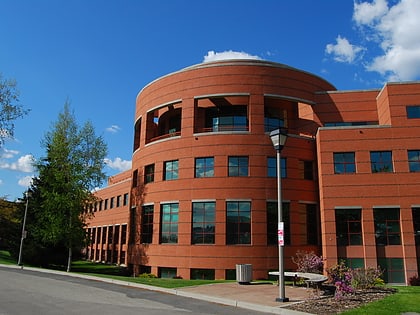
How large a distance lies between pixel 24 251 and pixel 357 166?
2879 centimetres

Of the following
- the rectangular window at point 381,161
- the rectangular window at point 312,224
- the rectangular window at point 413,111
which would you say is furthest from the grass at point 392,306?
the rectangular window at point 413,111

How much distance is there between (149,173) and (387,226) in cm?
1827

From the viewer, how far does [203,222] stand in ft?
91.0

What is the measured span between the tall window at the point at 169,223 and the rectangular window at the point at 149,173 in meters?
3.00

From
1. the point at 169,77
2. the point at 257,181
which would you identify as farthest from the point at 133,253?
the point at 169,77

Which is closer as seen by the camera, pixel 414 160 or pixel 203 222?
pixel 414 160

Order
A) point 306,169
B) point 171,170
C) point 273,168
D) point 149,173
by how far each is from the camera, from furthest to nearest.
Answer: point 149,173 → point 171,170 → point 306,169 → point 273,168

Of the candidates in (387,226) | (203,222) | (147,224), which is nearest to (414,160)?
(387,226)

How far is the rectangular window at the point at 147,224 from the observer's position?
30880 millimetres

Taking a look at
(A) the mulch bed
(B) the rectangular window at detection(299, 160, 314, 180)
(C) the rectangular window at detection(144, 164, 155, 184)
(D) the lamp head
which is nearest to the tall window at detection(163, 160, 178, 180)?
(C) the rectangular window at detection(144, 164, 155, 184)

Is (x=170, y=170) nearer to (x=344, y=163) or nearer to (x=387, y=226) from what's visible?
(x=344, y=163)

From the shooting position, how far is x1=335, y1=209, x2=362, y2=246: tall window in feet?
85.4

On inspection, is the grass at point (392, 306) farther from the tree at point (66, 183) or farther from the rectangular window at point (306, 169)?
the tree at point (66, 183)

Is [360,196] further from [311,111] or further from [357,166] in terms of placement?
[311,111]
